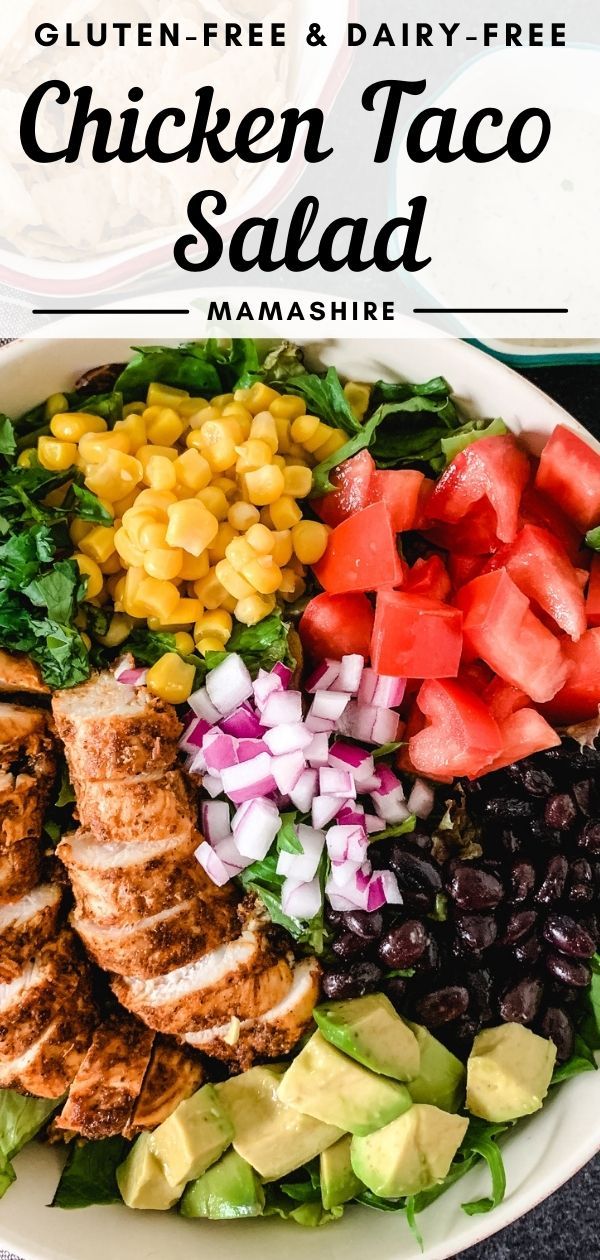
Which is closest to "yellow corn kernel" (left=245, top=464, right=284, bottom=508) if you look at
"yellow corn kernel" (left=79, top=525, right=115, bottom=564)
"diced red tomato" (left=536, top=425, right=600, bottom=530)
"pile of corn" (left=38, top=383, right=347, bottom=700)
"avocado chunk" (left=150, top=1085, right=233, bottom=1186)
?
"pile of corn" (left=38, top=383, right=347, bottom=700)

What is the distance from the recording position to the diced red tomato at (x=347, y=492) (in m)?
2.76

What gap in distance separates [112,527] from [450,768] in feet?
3.63

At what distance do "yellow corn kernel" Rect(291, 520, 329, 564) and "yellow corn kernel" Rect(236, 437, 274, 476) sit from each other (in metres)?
0.20

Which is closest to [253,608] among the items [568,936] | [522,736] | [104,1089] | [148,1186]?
[522,736]

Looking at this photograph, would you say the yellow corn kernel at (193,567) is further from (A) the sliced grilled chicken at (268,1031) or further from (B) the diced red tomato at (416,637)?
(A) the sliced grilled chicken at (268,1031)

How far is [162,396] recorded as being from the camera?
2777mm

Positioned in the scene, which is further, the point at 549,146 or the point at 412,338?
the point at 549,146

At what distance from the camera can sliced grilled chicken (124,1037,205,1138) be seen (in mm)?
2645

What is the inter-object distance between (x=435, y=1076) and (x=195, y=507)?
1606 millimetres

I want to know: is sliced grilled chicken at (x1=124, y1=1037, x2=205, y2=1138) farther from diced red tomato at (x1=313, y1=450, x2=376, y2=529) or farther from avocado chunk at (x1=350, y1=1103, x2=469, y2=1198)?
diced red tomato at (x1=313, y1=450, x2=376, y2=529)

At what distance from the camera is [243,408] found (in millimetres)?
2766

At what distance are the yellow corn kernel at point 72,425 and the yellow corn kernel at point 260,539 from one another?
0.51 meters

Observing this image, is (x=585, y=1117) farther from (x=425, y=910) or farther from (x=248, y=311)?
(x=248, y=311)

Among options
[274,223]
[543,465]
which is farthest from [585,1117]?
[274,223]
